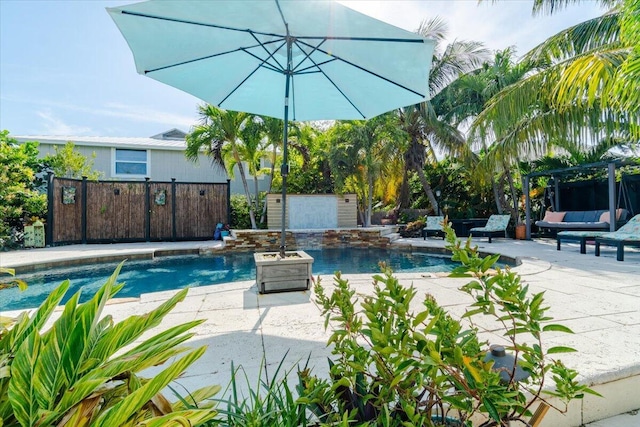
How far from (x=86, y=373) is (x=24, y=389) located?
129 millimetres

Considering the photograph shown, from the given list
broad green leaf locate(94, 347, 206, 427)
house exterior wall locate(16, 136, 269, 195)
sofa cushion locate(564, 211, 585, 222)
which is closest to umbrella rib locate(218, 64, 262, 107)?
→ broad green leaf locate(94, 347, 206, 427)

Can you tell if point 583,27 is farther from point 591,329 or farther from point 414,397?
point 414,397

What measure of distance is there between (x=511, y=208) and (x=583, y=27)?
22.8ft

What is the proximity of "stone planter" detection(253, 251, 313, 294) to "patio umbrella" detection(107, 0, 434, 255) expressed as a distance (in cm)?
41

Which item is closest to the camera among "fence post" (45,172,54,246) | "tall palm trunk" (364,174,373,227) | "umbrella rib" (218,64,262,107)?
"umbrella rib" (218,64,262,107)

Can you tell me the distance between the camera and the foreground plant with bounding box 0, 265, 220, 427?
715 millimetres

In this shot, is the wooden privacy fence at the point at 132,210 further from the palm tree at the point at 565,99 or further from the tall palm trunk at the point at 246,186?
the palm tree at the point at 565,99

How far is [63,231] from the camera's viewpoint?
9797 millimetres

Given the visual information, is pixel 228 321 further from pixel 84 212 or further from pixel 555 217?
pixel 555 217

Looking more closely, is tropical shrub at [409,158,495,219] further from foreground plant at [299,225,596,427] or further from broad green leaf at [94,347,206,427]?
broad green leaf at [94,347,206,427]

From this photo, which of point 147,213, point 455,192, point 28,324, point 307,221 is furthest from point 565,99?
point 147,213

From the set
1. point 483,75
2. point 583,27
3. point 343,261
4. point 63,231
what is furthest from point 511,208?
point 63,231

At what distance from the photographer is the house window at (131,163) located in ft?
46.7

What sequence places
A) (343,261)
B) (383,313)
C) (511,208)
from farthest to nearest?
(511,208)
(343,261)
(383,313)
